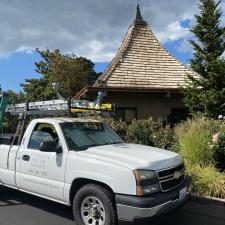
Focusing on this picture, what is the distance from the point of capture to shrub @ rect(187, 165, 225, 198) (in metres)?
8.03

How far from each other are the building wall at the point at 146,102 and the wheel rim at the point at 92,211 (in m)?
12.1

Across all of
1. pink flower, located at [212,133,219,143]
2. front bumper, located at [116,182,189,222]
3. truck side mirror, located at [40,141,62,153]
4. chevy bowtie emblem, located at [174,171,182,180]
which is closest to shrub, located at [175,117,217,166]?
pink flower, located at [212,133,219,143]

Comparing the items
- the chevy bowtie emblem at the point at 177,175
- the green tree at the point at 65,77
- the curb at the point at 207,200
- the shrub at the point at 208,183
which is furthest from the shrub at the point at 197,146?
the green tree at the point at 65,77

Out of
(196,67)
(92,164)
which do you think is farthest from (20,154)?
(196,67)

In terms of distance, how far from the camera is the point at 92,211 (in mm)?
5832

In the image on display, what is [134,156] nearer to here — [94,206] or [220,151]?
[94,206]

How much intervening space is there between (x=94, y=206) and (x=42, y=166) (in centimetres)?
133

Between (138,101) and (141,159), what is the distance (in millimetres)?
12614

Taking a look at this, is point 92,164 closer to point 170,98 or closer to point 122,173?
point 122,173

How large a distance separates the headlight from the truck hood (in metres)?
0.09

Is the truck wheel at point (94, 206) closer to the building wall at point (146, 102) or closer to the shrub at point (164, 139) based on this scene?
the shrub at point (164, 139)

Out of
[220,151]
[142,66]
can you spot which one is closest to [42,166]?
[220,151]

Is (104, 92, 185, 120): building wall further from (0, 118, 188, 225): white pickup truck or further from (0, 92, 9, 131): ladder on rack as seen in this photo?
(0, 118, 188, 225): white pickup truck

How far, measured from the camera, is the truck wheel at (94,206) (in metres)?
5.57
